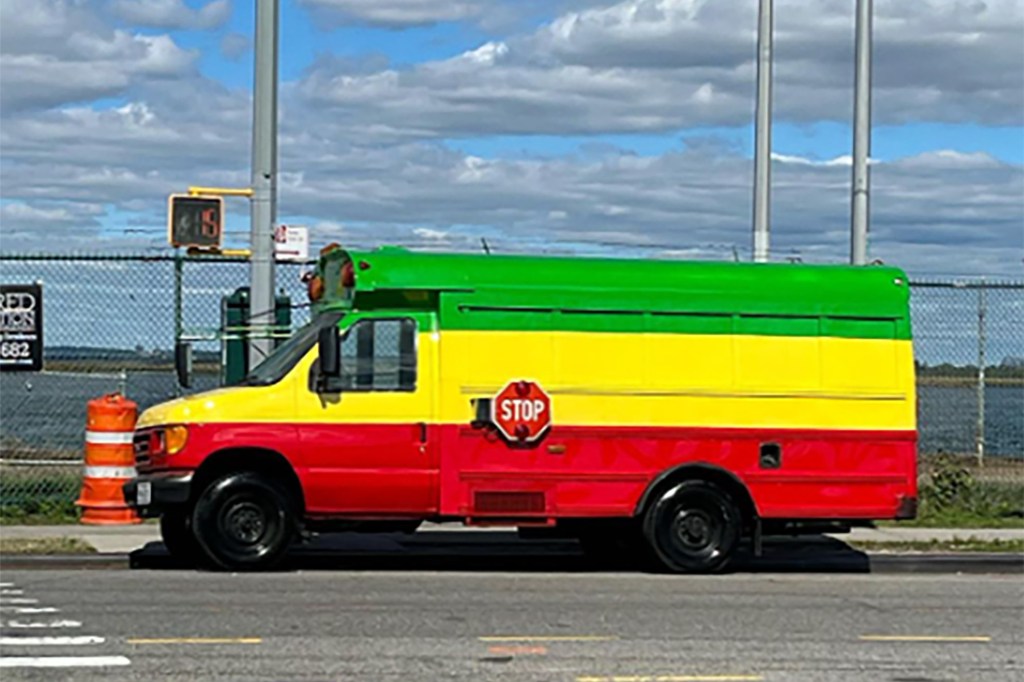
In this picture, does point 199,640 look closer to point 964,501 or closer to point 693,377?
point 693,377

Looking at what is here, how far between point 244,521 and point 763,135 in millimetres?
7470

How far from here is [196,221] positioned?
54.4 feet

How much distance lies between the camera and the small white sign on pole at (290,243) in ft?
56.0

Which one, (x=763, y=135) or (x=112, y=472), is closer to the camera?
(x=112, y=472)

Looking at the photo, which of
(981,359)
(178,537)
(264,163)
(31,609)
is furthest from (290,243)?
(981,359)

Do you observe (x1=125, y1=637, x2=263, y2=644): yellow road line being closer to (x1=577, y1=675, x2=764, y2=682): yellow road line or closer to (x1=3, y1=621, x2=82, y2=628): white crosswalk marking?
(x1=3, y1=621, x2=82, y2=628): white crosswalk marking

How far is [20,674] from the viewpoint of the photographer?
9.61m

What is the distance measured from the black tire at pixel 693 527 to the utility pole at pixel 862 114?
14.2 ft

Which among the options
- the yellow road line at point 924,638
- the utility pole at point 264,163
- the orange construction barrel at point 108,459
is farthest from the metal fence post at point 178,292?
the yellow road line at point 924,638

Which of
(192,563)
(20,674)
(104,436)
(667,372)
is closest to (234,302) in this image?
(104,436)

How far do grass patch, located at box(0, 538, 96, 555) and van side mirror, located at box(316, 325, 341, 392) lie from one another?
2.78m

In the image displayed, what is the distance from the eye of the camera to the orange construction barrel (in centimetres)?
1716

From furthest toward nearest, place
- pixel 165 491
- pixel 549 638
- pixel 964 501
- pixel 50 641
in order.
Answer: pixel 964 501
pixel 165 491
pixel 549 638
pixel 50 641

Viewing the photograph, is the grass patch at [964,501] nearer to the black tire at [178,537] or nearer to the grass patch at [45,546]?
the black tire at [178,537]
